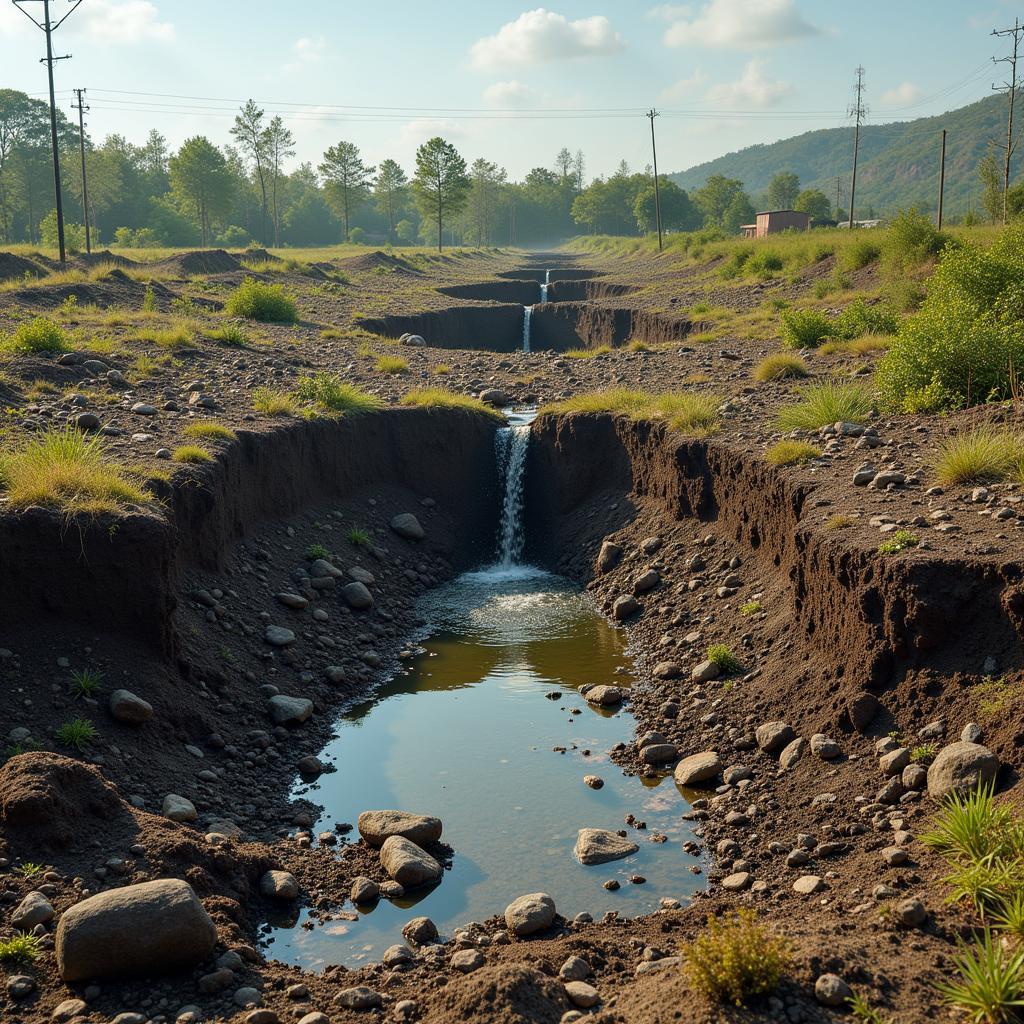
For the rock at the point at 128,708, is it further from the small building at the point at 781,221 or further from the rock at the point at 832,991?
the small building at the point at 781,221

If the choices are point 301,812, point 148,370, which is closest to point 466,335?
point 148,370

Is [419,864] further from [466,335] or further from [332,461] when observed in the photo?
[466,335]

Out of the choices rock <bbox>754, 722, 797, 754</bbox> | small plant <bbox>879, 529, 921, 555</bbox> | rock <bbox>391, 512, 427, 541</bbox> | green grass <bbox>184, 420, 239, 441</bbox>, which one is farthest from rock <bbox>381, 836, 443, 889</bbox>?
rock <bbox>391, 512, 427, 541</bbox>

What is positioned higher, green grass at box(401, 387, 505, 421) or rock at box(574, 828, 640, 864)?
green grass at box(401, 387, 505, 421)

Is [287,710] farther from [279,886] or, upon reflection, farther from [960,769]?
[960,769]

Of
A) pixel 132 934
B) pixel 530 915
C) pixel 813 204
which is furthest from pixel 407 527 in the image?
pixel 813 204

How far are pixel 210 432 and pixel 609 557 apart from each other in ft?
19.9

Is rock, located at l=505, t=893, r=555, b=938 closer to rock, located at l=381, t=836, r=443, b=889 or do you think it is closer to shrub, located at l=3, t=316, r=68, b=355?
rock, located at l=381, t=836, r=443, b=889

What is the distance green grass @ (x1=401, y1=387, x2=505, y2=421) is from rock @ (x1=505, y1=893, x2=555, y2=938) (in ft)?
37.9

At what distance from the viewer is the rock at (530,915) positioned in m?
7.18

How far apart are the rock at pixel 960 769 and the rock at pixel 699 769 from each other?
2.33 m

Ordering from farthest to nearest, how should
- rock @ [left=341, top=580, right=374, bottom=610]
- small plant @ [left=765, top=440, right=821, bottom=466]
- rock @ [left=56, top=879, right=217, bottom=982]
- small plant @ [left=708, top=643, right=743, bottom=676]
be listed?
rock @ [left=341, top=580, right=374, bottom=610]
small plant @ [left=765, top=440, right=821, bottom=466]
small plant @ [left=708, top=643, right=743, bottom=676]
rock @ [left=56, top=879, right=217, bottom=982]

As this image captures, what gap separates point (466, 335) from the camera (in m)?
34.2

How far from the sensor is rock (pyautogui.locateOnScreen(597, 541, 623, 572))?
1534cm
